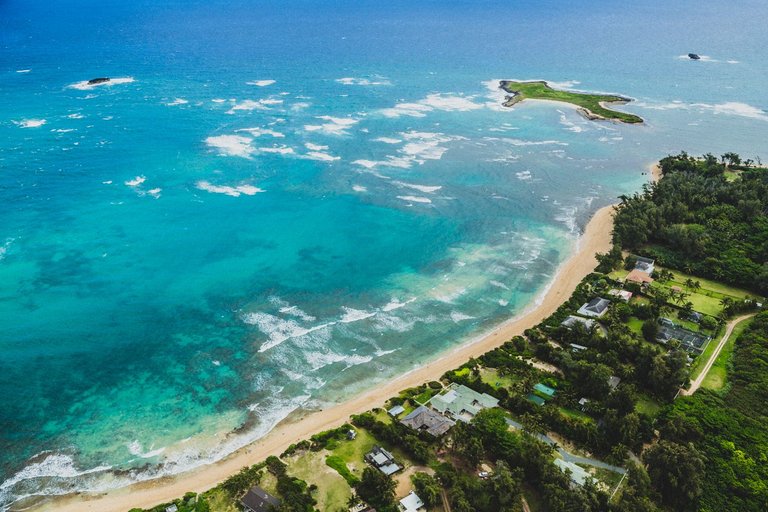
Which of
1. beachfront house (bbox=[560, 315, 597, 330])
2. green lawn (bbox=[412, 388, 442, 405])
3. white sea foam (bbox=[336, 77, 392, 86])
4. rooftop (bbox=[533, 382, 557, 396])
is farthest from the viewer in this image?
white sea foam (bbox=[336, 77, 392, 86])

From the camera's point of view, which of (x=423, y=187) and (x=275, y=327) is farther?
(x=423, y=187)

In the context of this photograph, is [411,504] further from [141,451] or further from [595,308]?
[595,308]

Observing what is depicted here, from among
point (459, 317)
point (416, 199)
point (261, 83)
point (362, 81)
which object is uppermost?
point (362, 81)

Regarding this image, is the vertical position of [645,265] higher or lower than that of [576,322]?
higher

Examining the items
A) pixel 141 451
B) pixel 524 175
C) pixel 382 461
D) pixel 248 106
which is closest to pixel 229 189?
pixel 248 106

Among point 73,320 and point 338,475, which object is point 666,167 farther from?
point 73,320

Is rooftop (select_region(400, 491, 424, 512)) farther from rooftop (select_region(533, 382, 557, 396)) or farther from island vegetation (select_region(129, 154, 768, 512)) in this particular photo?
rooftop (select_region(533, 382, 557, 396))

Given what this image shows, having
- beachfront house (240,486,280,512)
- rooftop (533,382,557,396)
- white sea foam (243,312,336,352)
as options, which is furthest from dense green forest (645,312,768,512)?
white sea foam (243,312,336,352)
